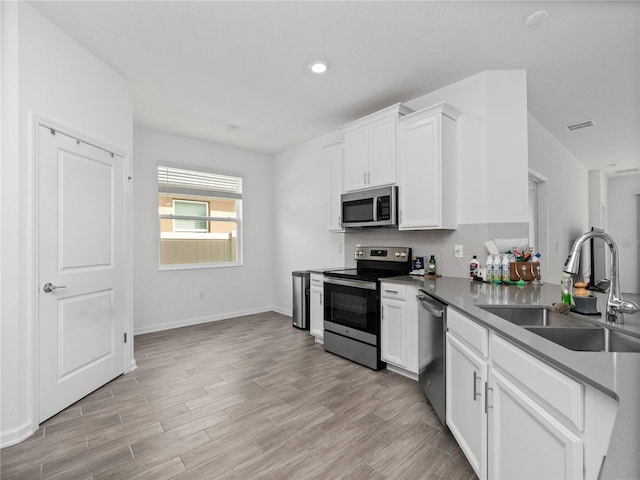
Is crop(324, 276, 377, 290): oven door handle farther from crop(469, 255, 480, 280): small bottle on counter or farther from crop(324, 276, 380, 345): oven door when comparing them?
crop(469, 255, 480, 280): small bottle on counter

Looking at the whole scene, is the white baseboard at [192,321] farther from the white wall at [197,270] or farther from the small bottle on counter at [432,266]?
the small bottle on counter at [432,266]

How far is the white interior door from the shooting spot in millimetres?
2223

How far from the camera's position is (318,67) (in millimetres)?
2770

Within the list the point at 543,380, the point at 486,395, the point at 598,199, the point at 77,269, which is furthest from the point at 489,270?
the point at 598,199

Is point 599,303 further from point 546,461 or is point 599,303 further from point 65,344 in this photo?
point 65,344

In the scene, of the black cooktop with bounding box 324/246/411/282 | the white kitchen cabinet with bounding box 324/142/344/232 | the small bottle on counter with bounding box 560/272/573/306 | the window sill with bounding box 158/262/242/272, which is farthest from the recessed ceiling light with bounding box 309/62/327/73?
the window sill with bounding box 158/262/242/272

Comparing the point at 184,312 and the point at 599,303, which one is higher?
the point at 599,303

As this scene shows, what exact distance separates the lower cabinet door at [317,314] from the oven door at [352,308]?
0.30m

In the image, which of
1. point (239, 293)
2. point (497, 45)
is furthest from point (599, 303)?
point (239, 293)

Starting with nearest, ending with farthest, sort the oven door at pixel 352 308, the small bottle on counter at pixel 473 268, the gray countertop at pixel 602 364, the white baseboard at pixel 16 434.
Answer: the gray countertop at pixel 602 364, the white baseboard at pixel 16 434, the small bottle on counter at pixel 473 268, the oven door at pixel 352 308

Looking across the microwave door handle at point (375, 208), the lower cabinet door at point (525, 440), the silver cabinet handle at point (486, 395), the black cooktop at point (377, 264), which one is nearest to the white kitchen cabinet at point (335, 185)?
the black cooktop at point (377, 264)

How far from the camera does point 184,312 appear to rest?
15.4 ft

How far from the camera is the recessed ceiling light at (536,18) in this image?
2080mm

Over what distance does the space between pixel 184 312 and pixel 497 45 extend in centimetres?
486
